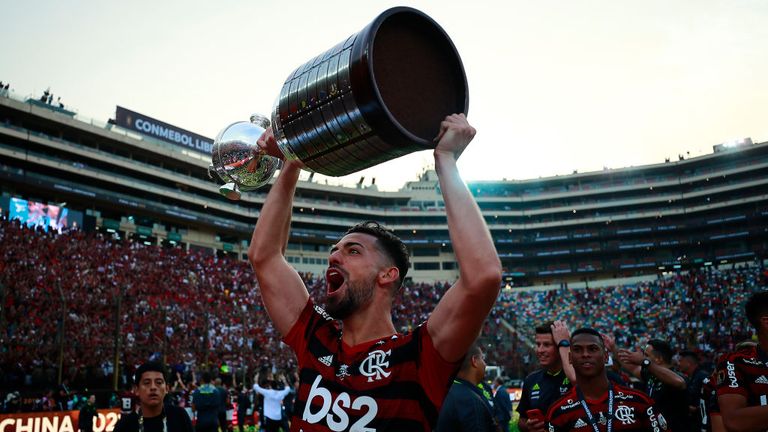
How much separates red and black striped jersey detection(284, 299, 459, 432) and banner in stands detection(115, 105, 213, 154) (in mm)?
55942

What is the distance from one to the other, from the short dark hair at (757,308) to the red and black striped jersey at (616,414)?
102cm

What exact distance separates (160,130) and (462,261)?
58.6 m

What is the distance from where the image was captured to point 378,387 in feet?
8.03

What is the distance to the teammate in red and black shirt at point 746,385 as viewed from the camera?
4180 millimetres

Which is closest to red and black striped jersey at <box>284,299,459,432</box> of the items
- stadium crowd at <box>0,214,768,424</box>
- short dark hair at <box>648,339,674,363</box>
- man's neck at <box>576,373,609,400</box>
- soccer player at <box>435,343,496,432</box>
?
soccer player at <box>435,343,496,432</box>

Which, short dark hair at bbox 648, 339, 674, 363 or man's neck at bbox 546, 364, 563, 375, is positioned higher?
short dark hair at bbox 648, 339, 674, 363

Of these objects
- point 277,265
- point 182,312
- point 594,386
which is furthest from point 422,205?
point 277,265

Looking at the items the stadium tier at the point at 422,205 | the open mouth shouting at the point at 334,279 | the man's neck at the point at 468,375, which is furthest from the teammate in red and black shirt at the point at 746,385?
the stadium tier at the point at 422,205

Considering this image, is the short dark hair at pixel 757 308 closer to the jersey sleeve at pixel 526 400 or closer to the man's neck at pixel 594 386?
the man's neck at pixel 594 386

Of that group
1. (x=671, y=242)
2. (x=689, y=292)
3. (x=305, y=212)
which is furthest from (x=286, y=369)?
(x=671, y=242)

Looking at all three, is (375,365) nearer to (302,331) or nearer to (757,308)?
(302,331)

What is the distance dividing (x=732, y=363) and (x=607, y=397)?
937 mm

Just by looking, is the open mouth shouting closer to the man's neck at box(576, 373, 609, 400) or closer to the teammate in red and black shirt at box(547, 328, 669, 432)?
the teammate in red and black shirt at box(547, 328, 669, 432)

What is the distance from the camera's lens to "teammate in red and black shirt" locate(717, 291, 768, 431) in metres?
4.18
